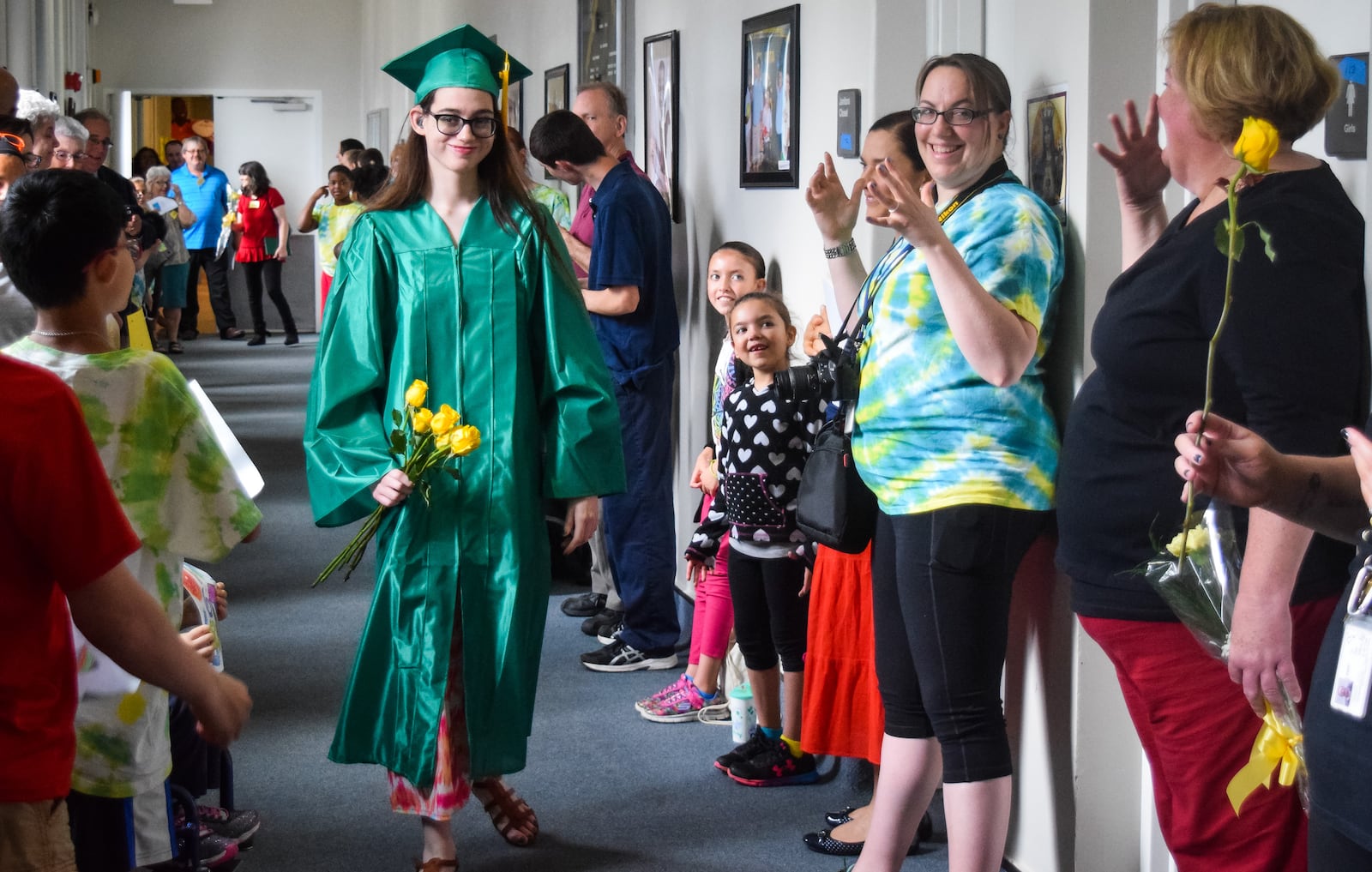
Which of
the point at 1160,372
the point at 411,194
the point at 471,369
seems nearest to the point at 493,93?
the point at 411,194

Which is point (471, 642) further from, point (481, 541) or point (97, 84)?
point (97, 84)

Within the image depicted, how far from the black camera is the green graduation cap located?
2.78 ft

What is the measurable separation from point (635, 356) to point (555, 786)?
1466 millimetres

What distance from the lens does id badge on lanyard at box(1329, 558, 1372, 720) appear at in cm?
130

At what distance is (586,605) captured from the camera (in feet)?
17.0

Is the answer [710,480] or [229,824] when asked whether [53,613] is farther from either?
[710,480]

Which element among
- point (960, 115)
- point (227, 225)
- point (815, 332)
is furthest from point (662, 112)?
point (227, 225)

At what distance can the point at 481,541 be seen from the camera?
2867mm

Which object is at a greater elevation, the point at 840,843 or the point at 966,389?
the point at 966,389

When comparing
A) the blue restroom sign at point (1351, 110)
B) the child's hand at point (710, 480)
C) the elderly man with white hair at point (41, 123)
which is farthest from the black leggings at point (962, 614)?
the elderly man with white hair at point (41, 123)

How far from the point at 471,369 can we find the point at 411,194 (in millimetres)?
379

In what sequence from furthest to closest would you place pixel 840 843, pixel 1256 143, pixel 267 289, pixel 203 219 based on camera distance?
pixel 267 289 < pixel 203 219 < pixel 840 843 < pixel 1256 143

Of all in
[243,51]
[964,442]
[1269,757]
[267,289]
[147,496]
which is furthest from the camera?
[243,51]

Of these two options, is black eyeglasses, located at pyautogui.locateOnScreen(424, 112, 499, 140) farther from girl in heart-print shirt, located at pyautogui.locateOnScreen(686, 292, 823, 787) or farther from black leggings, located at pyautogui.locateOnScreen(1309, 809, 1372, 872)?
black leggings, located at pyautogui.locateOnScreen(1309, 809, 1372, 872)
